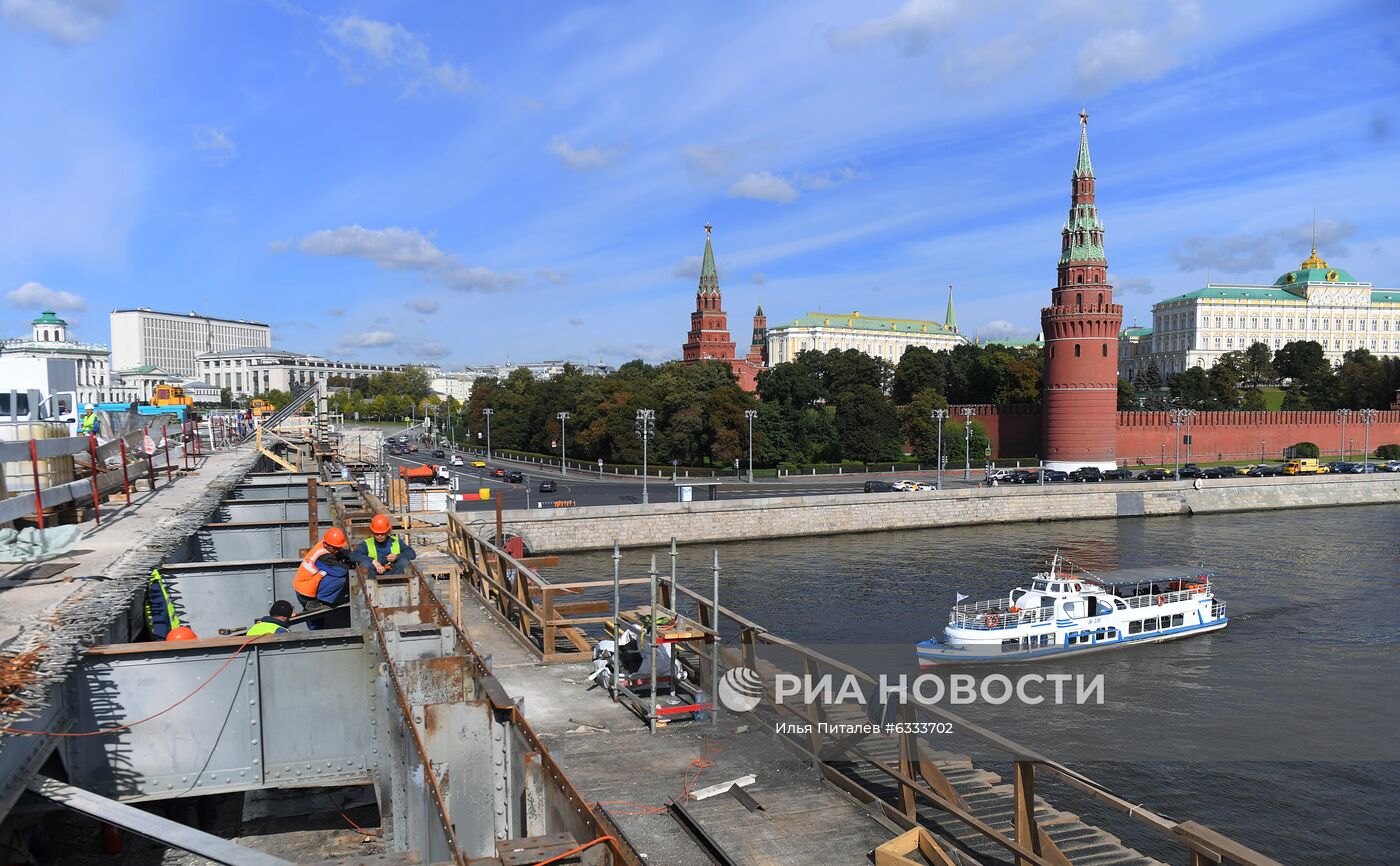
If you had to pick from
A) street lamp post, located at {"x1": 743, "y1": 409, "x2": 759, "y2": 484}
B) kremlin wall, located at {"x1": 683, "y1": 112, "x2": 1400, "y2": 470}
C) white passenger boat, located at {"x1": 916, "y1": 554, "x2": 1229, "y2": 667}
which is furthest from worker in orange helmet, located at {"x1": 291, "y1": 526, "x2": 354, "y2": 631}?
kremlin wall, located at {"x1": 683, "y1": 112, "x2": 1400, "y2": 470}

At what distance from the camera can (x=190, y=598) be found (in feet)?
30.6

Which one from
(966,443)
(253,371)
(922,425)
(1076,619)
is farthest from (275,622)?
(253,371)

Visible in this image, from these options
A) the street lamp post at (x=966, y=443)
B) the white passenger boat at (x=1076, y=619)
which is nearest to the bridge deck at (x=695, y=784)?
the white passenger boat at (x=1076, y=619)

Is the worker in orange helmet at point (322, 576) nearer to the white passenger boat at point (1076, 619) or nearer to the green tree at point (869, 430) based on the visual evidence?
the white passenger boat at point (1076, 619)

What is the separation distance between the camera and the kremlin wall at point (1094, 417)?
67.0 m

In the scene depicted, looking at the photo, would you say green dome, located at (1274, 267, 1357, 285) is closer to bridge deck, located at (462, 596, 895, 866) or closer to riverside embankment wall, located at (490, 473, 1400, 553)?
riverside embankment wall, located at (490, 473, 1400, 553)

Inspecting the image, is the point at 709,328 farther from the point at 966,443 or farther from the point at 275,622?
the point at 275,622

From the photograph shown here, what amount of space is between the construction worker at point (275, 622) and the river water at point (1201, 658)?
445 inches

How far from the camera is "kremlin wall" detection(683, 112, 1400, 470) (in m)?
67.0

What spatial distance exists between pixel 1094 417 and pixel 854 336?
8399 centimetres

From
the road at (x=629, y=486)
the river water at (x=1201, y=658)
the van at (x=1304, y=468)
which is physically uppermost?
the van at (x=1304, y=468)

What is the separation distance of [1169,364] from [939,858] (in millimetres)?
137138

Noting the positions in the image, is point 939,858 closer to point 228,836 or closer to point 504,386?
point 228,836

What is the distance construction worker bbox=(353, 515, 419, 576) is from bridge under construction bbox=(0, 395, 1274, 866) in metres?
0.38
